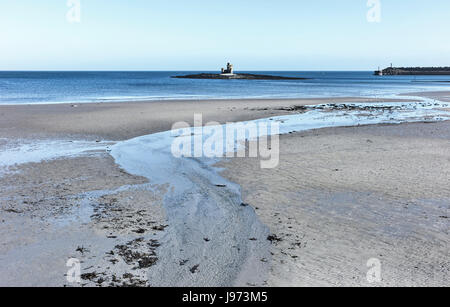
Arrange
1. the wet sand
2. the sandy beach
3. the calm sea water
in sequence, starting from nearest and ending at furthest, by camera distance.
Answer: the sandy beach
the wet sand
the calm sea water

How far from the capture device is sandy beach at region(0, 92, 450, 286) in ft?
18.9

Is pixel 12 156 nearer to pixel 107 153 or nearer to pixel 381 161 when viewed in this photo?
pixel 107 153

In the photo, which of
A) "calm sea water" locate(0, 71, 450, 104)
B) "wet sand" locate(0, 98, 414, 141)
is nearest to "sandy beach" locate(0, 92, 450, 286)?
"wet sand" locate(0, 98, 414, 141)

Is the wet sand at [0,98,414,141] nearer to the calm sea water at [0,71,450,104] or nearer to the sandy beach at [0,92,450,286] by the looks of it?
the sandy beach at [0,92,450,286]

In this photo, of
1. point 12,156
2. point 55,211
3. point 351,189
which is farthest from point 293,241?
point 12,156

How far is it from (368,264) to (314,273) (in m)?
0.94

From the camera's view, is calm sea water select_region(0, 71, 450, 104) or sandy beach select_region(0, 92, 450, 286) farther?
calm sea water select_region(0, 71, 450, 104)

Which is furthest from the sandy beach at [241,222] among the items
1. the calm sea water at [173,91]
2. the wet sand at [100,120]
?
the calm sea water at [173,91]

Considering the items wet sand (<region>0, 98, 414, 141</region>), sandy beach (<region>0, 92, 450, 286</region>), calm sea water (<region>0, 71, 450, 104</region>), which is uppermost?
calm sea water (<region>0, 71, 450, 104</region>)

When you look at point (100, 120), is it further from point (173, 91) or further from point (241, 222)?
point (173, 91)

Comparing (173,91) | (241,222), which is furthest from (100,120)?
(173,91)

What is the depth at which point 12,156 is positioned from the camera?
1338cm

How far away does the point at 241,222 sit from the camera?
782 cm

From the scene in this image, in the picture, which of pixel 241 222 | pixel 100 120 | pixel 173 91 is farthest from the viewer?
pixel 173 91
